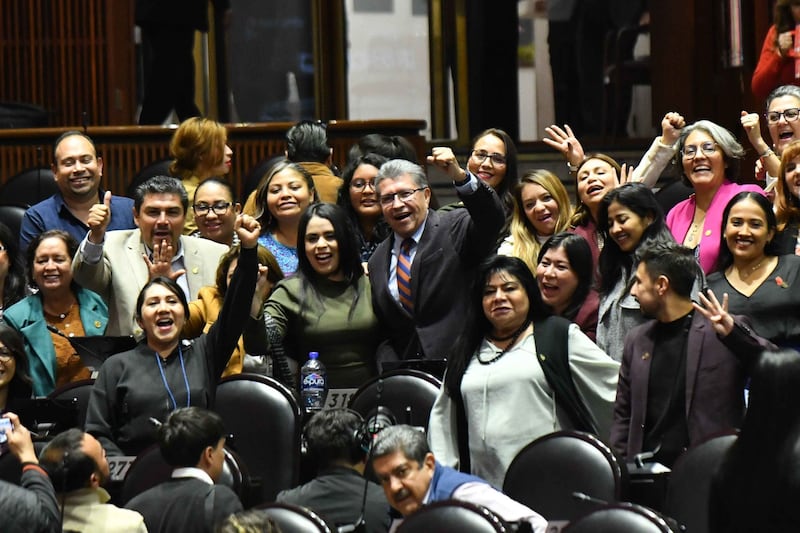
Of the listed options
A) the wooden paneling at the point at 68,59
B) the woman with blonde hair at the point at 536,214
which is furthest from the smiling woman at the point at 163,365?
the wooden paneling at the point at 68,59

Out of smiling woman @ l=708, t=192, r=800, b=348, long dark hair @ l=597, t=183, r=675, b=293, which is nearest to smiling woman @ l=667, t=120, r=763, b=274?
long dark hair @ l=597, t=183, r=675, b=293

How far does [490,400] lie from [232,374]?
0.89 m

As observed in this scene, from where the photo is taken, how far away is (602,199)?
17.5 ft

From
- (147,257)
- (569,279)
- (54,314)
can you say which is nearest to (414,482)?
(569,279)

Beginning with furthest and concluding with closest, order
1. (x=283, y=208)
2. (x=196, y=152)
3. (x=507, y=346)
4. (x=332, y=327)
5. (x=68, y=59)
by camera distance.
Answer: (x=68, y=59) → (x=196, y=152) → (x=283, y=208) → (x=332, y=327) → (x=507, y=346)

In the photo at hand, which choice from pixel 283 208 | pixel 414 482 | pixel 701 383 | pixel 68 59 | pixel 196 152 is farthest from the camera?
pixel 68 59

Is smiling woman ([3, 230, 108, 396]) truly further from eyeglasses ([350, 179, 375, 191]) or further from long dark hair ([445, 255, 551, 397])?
long dark hair ([445, 255, 551, 397])

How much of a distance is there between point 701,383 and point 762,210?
0.74 m

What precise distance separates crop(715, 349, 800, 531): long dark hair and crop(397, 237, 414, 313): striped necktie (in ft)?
6.57

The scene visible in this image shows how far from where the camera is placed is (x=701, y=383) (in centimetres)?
446

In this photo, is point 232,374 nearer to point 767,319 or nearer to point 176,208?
point 176,208

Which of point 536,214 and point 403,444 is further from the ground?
point 536,214

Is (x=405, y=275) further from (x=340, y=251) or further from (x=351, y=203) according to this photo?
(x=351, y=203)

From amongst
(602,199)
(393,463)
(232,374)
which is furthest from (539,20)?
(393,463)
